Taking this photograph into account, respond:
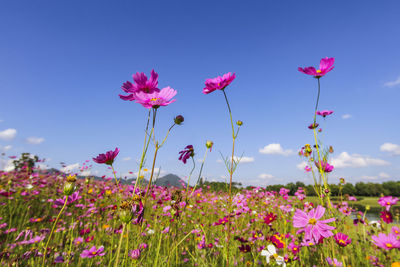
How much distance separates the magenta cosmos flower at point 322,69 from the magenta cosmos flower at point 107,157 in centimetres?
115

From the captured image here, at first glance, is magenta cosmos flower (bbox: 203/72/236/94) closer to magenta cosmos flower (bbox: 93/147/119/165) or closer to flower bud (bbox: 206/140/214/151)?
flower bud (bbox: 206/140/214/151)

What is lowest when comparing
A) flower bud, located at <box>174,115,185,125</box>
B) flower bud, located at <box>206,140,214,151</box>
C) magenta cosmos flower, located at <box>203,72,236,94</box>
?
flower bud, located at <box>206,140,214,151</box>

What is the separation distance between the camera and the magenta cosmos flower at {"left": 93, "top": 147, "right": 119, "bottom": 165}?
0.78 metres

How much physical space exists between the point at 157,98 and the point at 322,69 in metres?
0.98

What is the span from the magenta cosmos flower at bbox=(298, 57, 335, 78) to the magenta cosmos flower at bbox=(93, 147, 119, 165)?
45.1 inches

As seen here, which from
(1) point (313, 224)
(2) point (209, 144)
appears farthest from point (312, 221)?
(2) point (209, 144)

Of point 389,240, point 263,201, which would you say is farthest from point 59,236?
point 263,201

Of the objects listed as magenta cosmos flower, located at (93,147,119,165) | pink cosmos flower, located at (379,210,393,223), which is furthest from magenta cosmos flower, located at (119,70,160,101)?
pink cosmos flower, located at (379,210,393,223)

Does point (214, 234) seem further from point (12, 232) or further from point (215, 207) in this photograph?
point (12, 232)

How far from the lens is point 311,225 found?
957 millimetres

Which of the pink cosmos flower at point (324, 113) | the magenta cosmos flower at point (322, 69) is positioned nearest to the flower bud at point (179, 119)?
the magenta cosmos flower at point (322, 69)

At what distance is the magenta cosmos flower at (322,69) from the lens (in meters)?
1.14

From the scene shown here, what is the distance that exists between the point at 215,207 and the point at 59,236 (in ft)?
7.65

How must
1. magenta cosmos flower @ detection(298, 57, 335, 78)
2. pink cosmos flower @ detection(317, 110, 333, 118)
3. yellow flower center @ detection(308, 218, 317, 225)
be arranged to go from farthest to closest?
pink cosmos flower @ detection(317, 110, 333, 118)
magenta cosmos flower @ detection(298, 57, 335, 78)
yellow flower center @ detection(308, 218, 317, 225)
